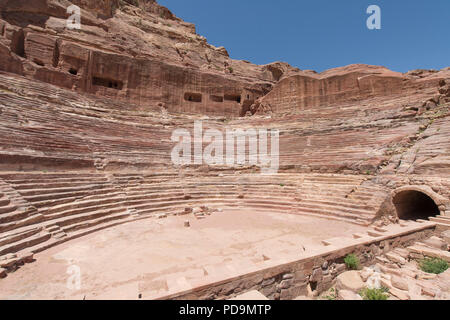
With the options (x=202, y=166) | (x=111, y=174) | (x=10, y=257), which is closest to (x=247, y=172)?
(x=202, y=166)

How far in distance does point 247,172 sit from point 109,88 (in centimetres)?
1433

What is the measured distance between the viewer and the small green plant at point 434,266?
458cm

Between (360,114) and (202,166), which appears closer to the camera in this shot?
(202,166)

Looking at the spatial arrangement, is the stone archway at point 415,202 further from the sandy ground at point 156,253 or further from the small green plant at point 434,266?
the small green plant at point 434,266

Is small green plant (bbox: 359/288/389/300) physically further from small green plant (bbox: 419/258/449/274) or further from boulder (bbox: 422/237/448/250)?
boulder (bbox: 422/237/448/250)

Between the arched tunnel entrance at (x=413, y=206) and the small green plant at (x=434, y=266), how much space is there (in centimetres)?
358

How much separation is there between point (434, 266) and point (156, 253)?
6.40 metres

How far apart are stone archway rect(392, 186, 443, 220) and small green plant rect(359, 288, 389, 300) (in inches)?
227

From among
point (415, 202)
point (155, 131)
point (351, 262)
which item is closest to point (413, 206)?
point (415, 202)

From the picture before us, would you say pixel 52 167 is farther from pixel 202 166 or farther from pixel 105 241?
pixel 202 166

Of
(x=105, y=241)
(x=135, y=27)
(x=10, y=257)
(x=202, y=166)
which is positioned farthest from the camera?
(x=135, y=27)

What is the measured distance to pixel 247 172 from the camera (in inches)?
539

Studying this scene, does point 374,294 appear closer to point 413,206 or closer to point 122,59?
point 413,206

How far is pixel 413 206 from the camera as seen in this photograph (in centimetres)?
923
